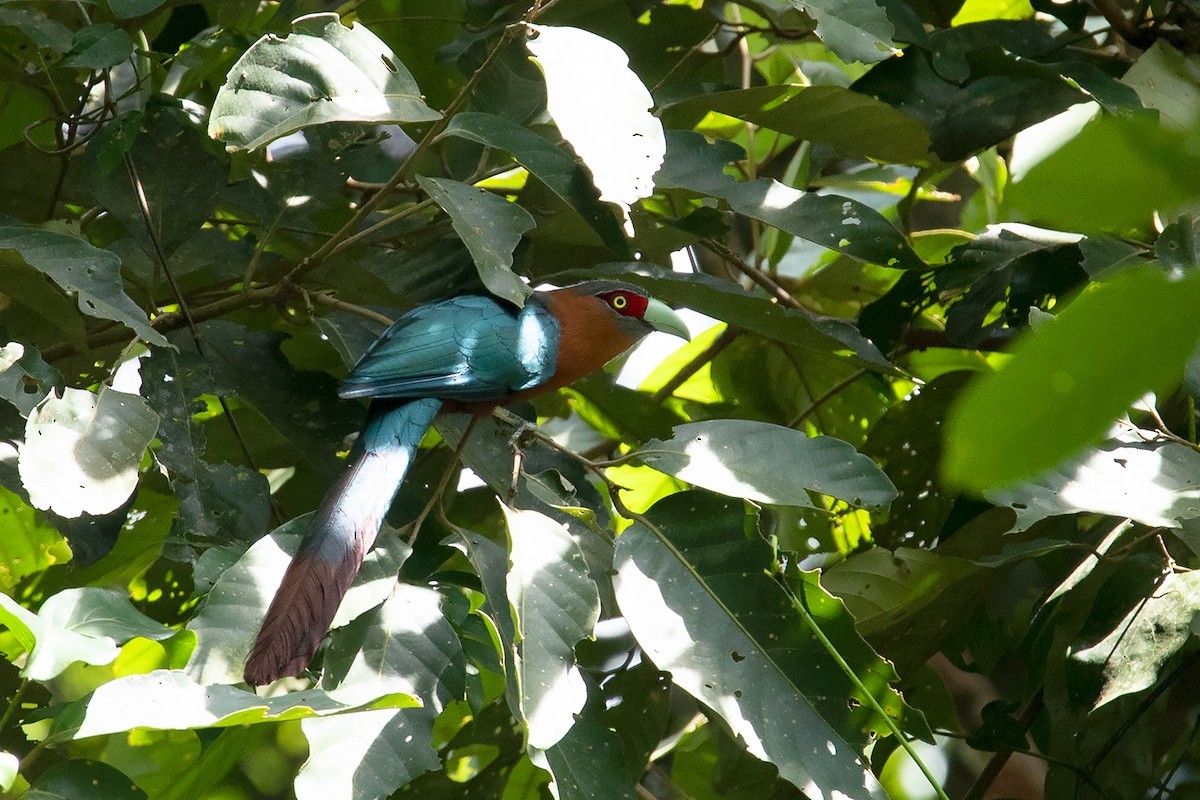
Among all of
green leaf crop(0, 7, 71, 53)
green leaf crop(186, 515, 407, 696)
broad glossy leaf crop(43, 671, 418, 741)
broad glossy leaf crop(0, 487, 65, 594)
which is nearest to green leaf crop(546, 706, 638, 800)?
green leaf crop(186, 515, 407, 696)

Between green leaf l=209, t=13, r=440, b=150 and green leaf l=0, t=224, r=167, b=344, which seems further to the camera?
green leaf l=0, t=224, r=167, b=344

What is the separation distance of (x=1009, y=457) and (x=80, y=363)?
2709 mm

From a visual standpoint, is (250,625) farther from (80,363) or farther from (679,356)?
(679,356)

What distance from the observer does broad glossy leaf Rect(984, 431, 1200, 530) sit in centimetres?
195

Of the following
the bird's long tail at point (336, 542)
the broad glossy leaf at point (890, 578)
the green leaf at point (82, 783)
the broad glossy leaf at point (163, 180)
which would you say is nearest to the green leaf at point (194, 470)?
the bird's long tail at point (336, 542)

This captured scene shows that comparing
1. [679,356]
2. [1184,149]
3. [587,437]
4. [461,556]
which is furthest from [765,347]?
→ [1184,149]

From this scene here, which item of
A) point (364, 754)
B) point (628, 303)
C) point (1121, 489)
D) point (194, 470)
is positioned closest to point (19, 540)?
point (194, 470)

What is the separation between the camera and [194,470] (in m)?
2.27

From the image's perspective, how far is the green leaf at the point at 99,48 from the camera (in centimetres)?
227

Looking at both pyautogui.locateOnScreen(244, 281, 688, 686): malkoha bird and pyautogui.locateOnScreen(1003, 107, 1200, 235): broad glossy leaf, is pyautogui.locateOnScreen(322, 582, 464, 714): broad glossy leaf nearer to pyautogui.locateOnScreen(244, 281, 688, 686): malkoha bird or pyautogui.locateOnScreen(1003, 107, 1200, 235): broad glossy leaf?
pyautogui.locateOnScreen(244, 281, 688, 686): malkoha bird

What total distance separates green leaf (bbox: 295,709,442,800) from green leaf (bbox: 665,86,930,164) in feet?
5.08

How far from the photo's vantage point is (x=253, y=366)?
2.50m

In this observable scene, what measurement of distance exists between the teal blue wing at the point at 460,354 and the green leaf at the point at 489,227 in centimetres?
45

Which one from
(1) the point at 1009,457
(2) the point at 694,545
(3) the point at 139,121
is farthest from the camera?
(3) the point at 139,121
